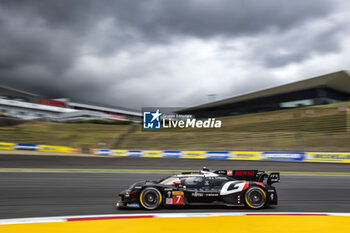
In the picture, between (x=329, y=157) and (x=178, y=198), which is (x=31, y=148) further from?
(x=329, y=157)

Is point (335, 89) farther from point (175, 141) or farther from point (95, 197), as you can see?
point (95, 197)

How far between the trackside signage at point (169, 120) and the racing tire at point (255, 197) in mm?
24532

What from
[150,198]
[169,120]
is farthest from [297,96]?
[150,198]

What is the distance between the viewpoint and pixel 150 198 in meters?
→ 7.13

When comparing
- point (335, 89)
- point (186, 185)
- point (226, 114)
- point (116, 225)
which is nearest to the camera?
point (116, 225)

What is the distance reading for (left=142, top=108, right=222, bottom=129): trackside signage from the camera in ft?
105

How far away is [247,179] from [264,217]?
152 cm

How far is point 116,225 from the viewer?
5.64m

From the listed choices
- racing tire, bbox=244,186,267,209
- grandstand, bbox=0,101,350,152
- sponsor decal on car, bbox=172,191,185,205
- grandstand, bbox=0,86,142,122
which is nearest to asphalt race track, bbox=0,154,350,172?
grandstand, bbox=0,101,350,152

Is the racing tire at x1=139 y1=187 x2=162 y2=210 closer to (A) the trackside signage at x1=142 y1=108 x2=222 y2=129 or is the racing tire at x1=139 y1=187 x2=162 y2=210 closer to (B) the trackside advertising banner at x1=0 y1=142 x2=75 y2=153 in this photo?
(B) the trackside advertising banner at x1=0 y1=142 x2=75 y2=153

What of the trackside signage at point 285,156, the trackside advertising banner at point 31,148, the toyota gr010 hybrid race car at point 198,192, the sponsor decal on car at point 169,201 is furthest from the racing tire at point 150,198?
the trackside advertising banner at point 31,148

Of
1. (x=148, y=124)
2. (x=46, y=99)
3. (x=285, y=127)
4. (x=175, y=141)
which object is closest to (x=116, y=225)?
(x=175, y=141)

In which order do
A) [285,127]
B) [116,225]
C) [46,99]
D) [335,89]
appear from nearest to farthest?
[116,225]
[285,127]
[335,89]
[46,99]

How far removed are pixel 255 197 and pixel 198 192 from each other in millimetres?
1421
